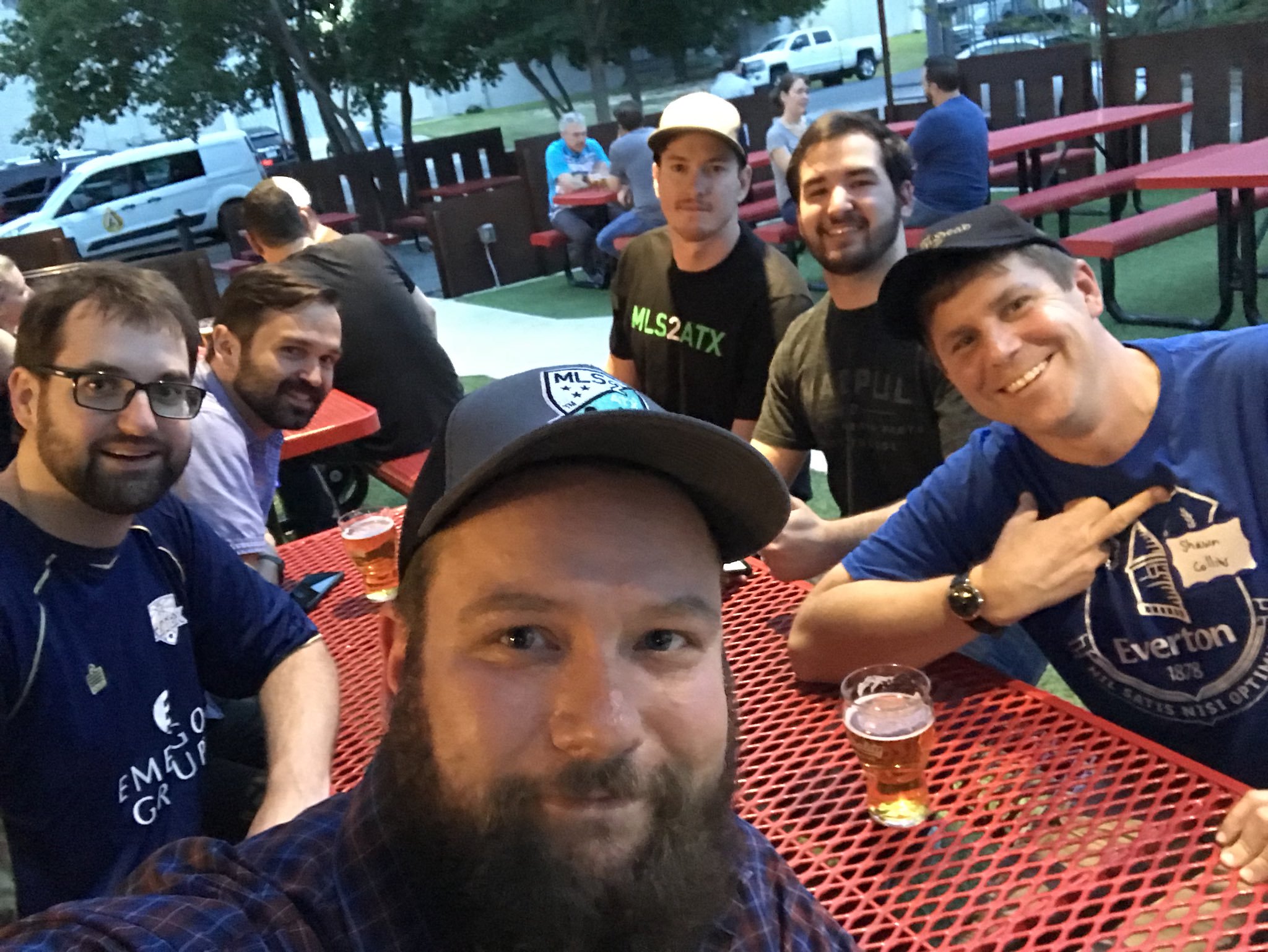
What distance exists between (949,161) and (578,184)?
388 centimetres

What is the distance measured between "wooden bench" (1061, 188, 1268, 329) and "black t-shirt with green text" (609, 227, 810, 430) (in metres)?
2.55

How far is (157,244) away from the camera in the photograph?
13.0 m

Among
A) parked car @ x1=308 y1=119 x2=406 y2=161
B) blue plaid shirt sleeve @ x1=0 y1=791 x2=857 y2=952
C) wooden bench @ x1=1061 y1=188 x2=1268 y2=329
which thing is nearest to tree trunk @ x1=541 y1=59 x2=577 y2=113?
parked car @ x1=308 y1=119 x2=406 y2=161

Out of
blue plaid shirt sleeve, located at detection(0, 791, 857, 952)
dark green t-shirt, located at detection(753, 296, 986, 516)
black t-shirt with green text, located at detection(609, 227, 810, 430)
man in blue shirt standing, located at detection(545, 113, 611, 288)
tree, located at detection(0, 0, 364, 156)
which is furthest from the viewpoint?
tree, located at detection(0, 0, 364, 156)

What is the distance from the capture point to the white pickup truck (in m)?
13.1

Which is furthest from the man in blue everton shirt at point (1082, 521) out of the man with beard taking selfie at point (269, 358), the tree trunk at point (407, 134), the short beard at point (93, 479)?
the tree trunk at point (407, 134)

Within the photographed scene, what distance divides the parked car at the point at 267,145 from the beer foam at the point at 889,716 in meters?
13.1

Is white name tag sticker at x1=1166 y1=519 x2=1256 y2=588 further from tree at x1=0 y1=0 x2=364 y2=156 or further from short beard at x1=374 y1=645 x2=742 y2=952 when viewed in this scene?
tree at x1=0 y1=0 x2=364 y2=156

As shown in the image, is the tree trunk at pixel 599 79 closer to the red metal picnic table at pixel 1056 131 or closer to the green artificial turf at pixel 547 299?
the green artificial turf at pixel 547 299

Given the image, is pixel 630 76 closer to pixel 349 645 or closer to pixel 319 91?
pixel 319 91

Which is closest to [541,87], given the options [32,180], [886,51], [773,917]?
[886,51]

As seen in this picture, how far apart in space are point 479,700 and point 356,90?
42.1ft

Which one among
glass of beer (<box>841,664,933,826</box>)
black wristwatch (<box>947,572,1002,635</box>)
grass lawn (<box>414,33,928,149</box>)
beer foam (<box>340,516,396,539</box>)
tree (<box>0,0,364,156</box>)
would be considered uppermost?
tree (<box>0,0,364,156</box>)

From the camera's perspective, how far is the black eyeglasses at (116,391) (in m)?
1.72
